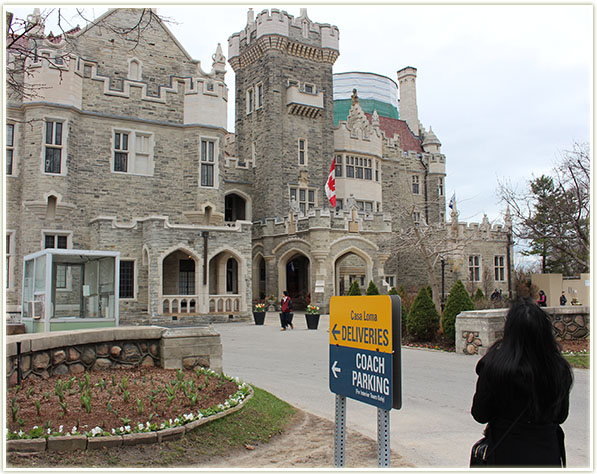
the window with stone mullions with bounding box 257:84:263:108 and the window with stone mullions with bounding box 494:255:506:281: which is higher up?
the window with stone mullions with bounding box 257:84:263:108

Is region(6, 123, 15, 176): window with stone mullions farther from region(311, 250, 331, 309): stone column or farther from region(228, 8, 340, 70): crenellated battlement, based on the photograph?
region(228, 8, 340, 70): crenellated battlement

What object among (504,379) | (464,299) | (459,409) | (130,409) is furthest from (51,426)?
(464,299)

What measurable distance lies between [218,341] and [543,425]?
19.2ft

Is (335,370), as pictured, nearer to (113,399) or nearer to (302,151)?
(113,399)

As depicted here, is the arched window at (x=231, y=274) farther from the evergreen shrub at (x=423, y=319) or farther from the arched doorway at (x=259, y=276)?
the evergreen shrub at (x=423, y=319)

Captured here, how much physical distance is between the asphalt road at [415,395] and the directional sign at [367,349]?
160 cm

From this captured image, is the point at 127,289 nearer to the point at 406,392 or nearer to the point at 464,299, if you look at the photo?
the point at 464,299

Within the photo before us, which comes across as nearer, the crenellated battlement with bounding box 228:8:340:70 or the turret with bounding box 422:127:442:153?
the crenellated battlement with bounding box 228:8:340:70

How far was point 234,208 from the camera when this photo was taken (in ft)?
113

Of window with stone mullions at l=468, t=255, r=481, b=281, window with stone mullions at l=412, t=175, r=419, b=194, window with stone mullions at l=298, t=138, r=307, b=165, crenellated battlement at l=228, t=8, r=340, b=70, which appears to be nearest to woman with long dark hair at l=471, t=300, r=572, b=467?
window with stone mullions at l=298, t=138, r=307, b=165

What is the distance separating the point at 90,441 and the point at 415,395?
5.54 meters

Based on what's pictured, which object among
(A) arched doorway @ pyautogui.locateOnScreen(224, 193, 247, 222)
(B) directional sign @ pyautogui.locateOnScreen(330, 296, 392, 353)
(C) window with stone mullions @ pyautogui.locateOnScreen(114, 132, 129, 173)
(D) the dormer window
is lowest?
(B) directional sign @ pyautogui.locateOnScreen(330, 296, 392, 353)

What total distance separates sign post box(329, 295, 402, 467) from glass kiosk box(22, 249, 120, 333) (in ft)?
35.0

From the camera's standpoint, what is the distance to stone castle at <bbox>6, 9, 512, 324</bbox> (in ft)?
73.9
